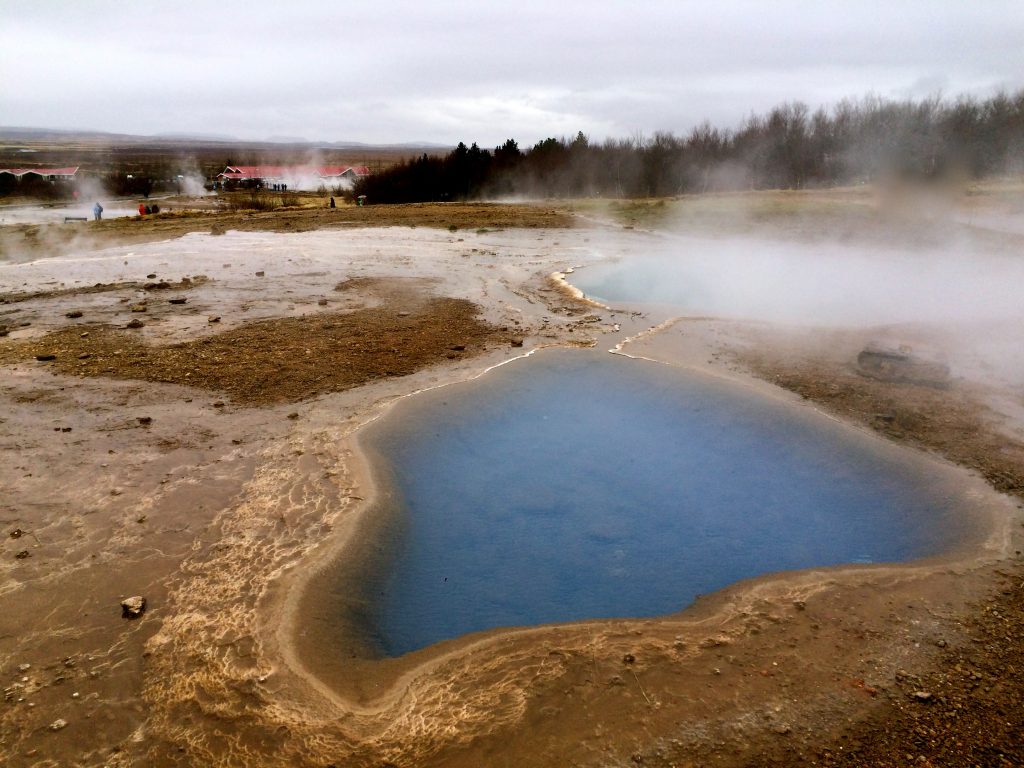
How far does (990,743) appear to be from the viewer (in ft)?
9.84

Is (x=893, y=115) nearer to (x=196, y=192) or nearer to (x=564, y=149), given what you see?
(x=564, y=149)

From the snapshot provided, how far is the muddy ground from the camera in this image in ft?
10.2

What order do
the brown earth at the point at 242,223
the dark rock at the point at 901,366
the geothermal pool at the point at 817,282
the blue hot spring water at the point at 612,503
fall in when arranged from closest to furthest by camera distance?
1. the blue hot spring water at the point at 612,503
2. the dark rock at the point at 901,366
3. the geothermal pool at the point at 817,282
4. the brown earth at the point at 242,223

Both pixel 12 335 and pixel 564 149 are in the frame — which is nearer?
pixel 12 335

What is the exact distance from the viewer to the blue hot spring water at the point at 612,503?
13.8 feet

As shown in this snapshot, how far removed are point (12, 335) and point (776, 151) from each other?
3480 cm

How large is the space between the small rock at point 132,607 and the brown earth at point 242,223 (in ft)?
54.5

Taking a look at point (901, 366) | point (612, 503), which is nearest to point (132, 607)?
point (612, 503)

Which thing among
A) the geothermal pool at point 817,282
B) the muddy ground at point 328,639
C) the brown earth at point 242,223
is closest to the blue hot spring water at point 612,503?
the muddy ground at point 328,639

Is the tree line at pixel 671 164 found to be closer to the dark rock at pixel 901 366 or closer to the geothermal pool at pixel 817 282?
the geothermal pool at pixel 817 282

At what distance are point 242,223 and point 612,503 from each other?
2212 cm

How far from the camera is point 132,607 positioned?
152 inches

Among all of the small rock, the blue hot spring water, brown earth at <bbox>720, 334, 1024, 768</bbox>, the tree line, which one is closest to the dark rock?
the blue hot spring water

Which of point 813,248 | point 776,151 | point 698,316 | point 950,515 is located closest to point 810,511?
point 950,515
